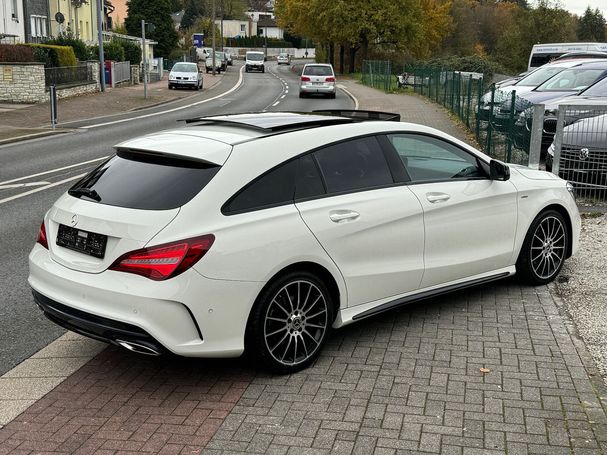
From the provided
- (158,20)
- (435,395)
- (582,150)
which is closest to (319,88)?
(582,150)

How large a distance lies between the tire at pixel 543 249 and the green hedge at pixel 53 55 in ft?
93.3

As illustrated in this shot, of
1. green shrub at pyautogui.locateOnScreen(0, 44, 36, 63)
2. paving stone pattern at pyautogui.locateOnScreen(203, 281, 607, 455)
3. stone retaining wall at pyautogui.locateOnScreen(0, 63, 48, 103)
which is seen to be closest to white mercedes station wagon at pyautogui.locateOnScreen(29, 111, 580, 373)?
paving stone pattern at pyautogui.locateOnScreen(203, 281, 607, 455)

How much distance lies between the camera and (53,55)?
33.2 meters

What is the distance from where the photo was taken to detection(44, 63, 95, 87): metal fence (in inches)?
1222

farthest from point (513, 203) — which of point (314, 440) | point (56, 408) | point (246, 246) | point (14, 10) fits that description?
point (14, 10)

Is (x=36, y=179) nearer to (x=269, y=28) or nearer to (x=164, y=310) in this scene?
(x=164, y=310)

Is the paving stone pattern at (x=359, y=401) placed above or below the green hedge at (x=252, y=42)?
below

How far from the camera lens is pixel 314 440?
13.0 feet


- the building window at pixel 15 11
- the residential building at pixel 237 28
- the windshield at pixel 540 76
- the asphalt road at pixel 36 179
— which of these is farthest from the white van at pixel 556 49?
the residential building at pixel 237 28

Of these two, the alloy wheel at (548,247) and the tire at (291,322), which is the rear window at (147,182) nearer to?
the tire at (291,322)

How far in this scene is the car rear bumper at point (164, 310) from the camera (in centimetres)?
428

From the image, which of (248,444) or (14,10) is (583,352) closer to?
(248,444)

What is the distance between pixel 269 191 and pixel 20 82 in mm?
26926

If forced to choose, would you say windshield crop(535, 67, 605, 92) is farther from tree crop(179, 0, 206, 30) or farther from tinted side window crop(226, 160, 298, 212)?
tree crop(179, 0, 206, 30)
